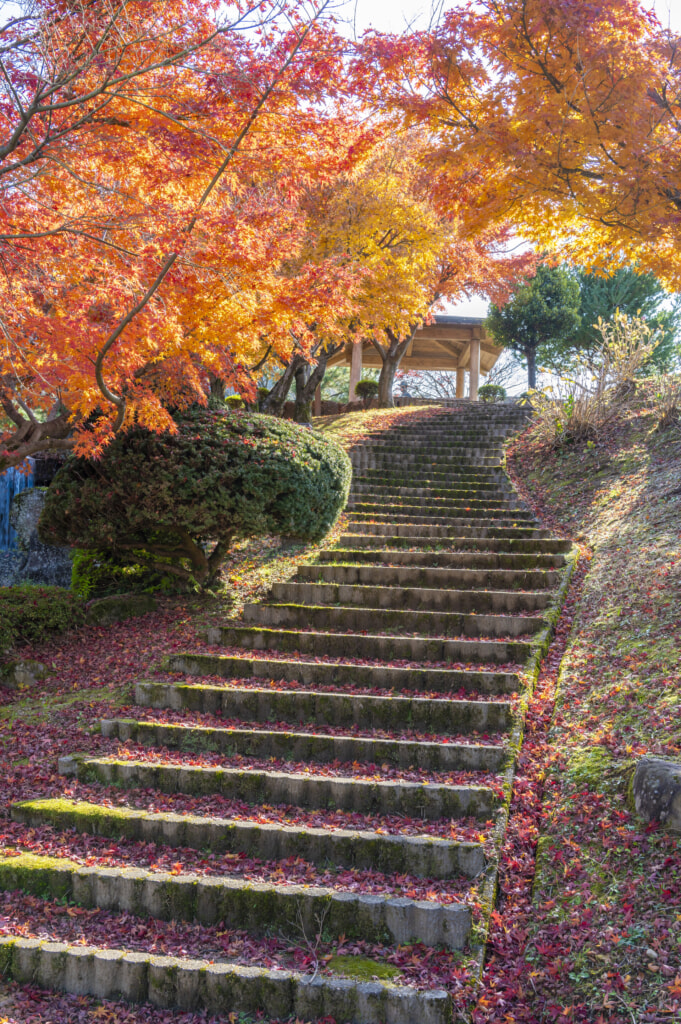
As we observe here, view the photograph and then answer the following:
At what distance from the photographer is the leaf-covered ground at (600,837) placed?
9.80 ft

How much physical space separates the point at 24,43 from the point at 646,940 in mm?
6093

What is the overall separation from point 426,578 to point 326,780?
3310 millimetres

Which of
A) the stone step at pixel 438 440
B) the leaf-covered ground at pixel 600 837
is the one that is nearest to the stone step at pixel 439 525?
the leaf-covered ground at pixel 600 837

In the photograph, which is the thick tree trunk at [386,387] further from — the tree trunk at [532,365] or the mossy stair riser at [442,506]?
the mossy stair riser at [442,506]

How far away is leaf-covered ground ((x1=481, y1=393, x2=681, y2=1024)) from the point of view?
9.80 feet

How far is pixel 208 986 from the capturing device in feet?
10.6

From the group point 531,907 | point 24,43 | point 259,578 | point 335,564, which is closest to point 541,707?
point 531,907

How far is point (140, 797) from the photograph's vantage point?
4.55 m

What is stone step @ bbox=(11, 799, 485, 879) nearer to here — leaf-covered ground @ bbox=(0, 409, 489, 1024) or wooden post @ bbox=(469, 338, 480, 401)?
leaf-covered ground @ bbox=(0, 409, 489, 1024)

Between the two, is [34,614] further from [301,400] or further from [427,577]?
[301,400]

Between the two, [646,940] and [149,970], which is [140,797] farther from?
[646,940]

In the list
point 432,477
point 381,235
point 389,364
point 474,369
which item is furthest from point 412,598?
point 474,369

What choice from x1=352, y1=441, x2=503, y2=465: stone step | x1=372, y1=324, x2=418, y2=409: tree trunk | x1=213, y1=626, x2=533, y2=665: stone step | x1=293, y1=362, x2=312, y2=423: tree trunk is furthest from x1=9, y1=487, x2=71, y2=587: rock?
x1=372, y1=324, x2=418, y2=409: tree trunk

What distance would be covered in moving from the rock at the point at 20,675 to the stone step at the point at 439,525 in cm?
406
